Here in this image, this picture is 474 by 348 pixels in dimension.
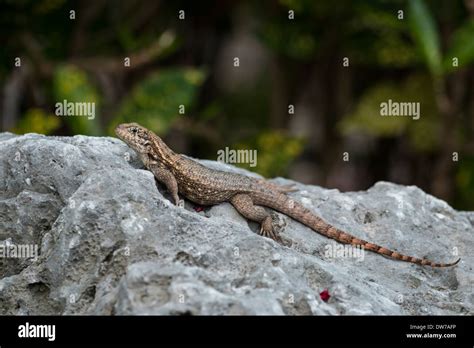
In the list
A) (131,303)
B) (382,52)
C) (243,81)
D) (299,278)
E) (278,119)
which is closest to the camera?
(131,303)

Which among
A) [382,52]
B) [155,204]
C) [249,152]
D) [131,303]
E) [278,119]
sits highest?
[382,52]

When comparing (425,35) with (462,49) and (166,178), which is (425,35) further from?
(166,178)

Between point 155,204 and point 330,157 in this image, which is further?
point 330,157

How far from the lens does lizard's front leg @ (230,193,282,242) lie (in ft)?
19.2

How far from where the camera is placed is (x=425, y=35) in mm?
9555

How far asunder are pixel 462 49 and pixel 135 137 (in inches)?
198

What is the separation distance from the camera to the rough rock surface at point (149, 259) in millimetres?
4309

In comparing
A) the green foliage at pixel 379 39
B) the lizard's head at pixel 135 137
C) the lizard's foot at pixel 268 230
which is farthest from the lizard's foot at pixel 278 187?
the green foliage at pixel 379 39

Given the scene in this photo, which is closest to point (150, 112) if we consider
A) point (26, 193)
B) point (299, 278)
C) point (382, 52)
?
point (382, 52)

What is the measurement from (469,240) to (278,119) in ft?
21.0

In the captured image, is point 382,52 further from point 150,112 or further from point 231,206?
point 231,206

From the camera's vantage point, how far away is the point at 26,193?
521 cm

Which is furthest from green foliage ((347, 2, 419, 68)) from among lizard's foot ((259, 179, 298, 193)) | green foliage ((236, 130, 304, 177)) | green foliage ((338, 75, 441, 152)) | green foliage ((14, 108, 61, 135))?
lizard's foot ((259, 179, 298, 193))

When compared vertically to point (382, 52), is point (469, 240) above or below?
below
